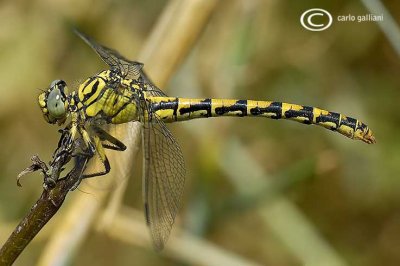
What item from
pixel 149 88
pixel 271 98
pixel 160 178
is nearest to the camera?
pixel 160 178

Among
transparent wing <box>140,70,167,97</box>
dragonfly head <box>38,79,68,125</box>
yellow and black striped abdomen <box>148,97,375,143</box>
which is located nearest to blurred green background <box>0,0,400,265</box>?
yellow and black striped abdomen <box>148,97,375,143</box>

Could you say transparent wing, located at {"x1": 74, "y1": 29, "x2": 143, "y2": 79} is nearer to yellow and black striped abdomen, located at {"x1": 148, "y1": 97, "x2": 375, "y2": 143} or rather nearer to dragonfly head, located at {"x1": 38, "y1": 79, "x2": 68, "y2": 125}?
yellow and black striped abdomen, located at {"x1": 148, "y1": 97, "x2": 375, "y2": 143}

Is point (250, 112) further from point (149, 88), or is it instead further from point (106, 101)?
point (106, 101)

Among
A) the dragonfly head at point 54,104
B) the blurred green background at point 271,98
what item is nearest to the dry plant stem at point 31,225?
the dragonfly head at point 54,104

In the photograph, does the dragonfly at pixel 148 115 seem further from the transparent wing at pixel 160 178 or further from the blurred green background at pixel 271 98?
the blurred green background at pixel 271 98

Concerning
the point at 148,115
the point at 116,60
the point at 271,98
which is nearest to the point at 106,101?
the point at 148,115

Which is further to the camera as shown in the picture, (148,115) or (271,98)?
(271,98)
